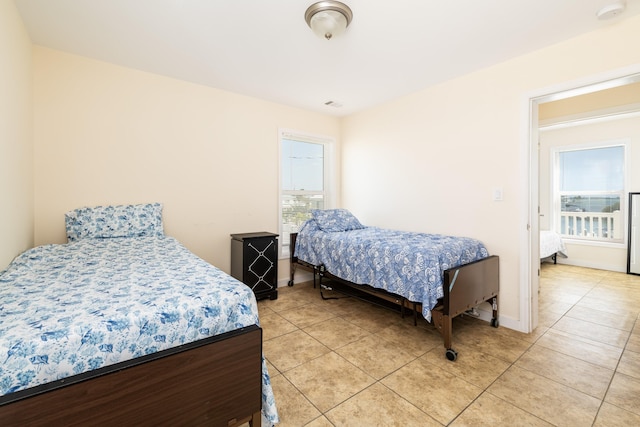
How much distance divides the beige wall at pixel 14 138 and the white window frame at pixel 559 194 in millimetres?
7042

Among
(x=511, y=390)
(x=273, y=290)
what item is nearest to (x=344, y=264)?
(x=273, y=290)

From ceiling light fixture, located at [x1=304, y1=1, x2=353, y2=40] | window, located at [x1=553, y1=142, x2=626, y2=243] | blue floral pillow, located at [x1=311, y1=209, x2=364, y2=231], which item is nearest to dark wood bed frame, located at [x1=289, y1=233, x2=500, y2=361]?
blue floral pillow, located at [x1=311, y1=209, x2=364, y2=231]

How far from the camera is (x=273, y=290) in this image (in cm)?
340

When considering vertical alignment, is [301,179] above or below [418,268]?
above

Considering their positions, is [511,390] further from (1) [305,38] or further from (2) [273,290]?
(1) [305,38]

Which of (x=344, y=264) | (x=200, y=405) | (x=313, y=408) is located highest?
(x=344, y=264)

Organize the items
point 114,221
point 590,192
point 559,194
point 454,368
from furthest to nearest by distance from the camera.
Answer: point 559,194 → point 590,192 → point 114,221 → point 454,368

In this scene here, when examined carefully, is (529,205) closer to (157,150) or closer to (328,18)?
(328,18)

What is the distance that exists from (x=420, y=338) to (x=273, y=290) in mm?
1696

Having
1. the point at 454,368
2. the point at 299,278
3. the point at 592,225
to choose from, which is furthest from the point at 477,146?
the point at 592,225

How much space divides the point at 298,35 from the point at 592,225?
578 cm

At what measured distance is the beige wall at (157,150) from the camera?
2508 millimetres

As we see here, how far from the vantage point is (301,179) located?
4230 mm

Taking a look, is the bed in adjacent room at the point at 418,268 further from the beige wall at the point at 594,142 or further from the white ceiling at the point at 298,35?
the beige wall at the point at 594,142
